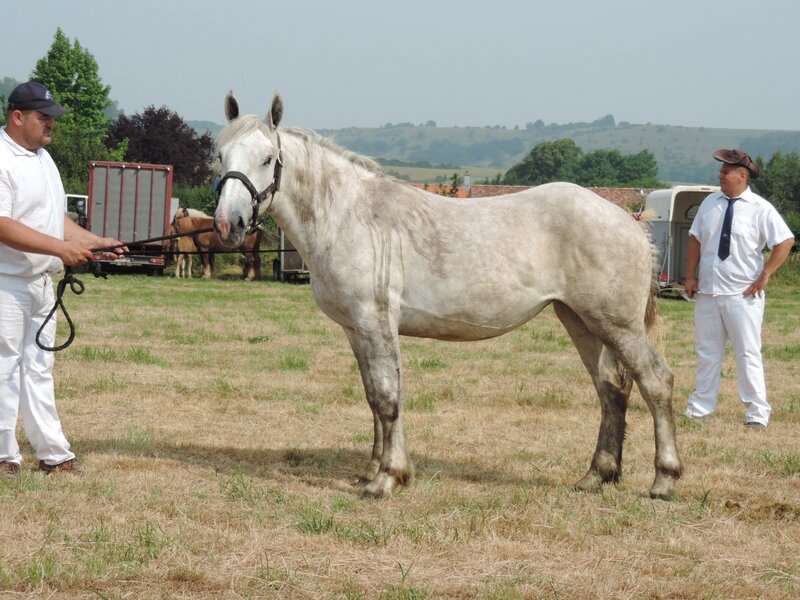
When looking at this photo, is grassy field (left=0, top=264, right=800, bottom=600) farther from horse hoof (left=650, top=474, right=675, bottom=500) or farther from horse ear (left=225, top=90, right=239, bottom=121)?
horse ear (left=225, top=90, right=239, bottom=121)

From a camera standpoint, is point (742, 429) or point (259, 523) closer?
point (259, 523)

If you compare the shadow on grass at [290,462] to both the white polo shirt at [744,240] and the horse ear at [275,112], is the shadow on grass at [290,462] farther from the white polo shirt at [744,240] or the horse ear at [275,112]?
the white polo shirt at [744,240]

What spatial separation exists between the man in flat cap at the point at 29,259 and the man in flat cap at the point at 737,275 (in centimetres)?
548

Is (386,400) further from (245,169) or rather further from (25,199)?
(25,199)

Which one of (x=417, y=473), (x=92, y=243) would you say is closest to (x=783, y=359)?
(x=417, y=473)

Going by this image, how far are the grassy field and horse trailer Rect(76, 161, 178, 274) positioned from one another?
57.1 ft

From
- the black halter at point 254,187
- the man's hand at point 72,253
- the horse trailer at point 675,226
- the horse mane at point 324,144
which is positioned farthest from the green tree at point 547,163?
the man's hand at point 72,253

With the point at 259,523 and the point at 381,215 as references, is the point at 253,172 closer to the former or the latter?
the point at 381,215

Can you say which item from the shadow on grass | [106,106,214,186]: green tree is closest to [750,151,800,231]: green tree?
[106,106,214,186]: green tree

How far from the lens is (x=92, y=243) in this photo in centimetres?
635

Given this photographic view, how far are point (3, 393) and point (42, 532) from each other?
1313mm

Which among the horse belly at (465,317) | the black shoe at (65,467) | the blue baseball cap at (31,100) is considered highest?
the blue baseball cap at (31,100)

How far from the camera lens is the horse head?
5.98m

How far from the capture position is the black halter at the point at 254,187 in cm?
604
